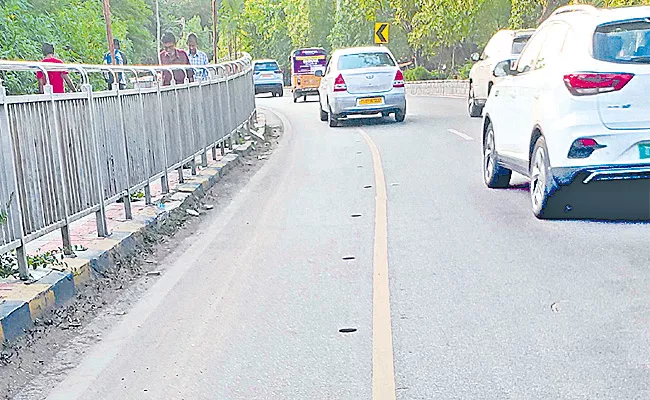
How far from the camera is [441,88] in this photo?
3528cm

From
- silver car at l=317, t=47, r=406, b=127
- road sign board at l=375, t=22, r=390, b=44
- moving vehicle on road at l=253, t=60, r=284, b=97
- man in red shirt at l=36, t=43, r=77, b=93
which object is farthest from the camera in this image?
moving vehicle on road at l=253, t=60, r=284, b=97

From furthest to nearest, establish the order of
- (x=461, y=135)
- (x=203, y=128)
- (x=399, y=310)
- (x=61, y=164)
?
1. (x=461, y=135)
2. (x=203, y=128)
3. (x=61, y=164)
4. (x=399, y=310)

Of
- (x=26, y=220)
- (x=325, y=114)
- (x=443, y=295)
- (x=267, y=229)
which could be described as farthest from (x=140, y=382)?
(x=325, y=114)

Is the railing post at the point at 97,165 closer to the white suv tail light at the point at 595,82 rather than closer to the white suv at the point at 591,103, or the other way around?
the white suv at the point at 591,103

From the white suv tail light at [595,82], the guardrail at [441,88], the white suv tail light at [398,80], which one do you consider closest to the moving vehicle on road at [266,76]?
the guardrail at [441,88]

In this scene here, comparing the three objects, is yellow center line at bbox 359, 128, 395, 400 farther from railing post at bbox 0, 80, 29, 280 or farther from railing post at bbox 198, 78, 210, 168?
railing post at bbox 198, 78, 210, 168

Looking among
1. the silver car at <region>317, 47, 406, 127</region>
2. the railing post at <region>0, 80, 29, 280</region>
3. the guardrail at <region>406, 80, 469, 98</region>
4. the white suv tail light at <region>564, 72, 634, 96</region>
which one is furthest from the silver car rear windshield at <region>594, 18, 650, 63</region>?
the guardrail at <region>406, 80, 469, 98</region>

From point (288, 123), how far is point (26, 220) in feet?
57.3

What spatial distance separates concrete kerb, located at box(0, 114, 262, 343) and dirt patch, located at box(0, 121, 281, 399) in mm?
53

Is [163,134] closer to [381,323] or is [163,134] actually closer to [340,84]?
[381,323]

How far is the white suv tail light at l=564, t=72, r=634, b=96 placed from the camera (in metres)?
7.00

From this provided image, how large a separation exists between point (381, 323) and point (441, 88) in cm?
3096

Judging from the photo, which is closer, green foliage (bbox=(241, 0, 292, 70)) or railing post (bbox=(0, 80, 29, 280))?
railing post (bbox=(0, 80, 29, 280))

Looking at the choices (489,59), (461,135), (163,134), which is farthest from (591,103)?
(489,59)
